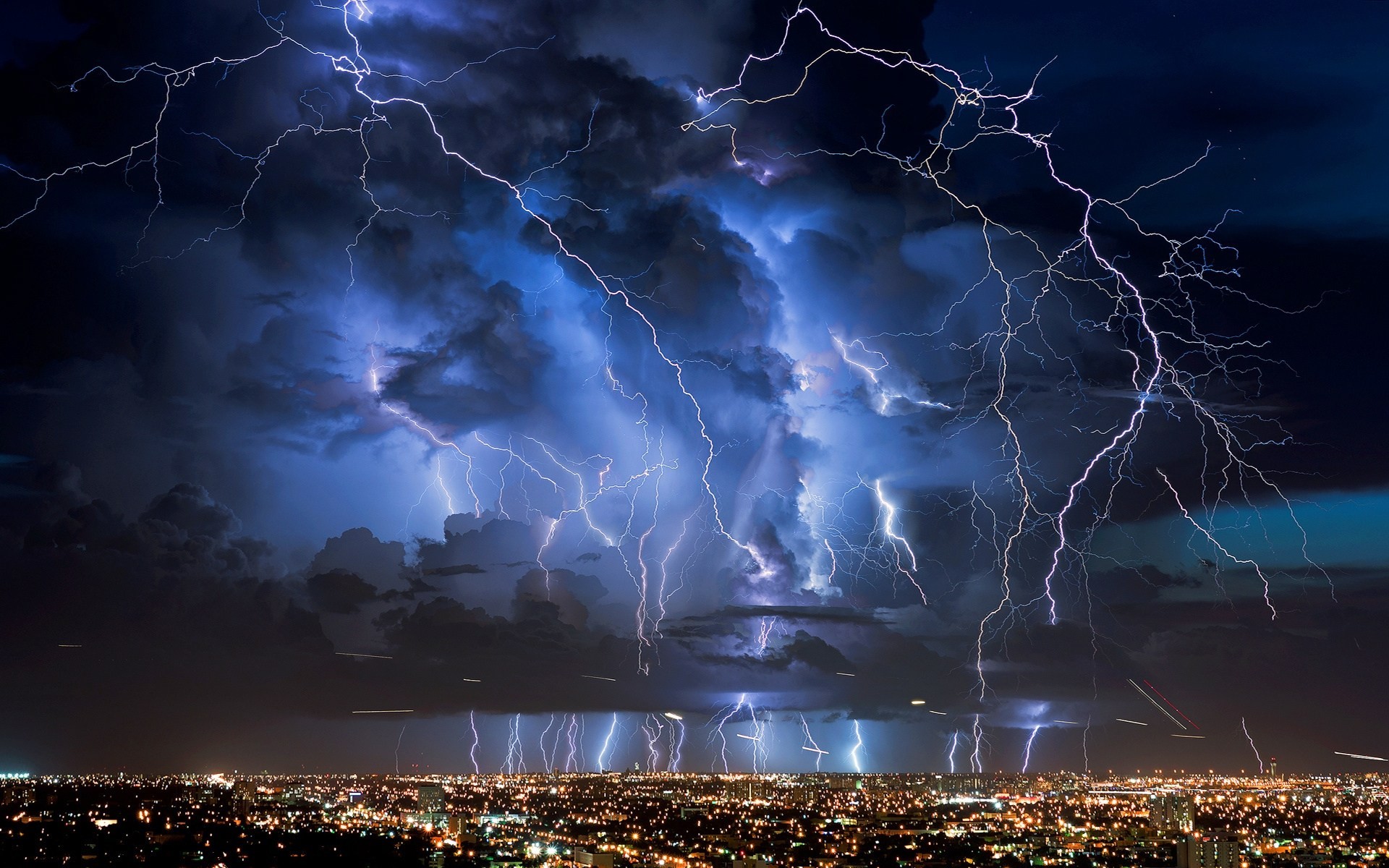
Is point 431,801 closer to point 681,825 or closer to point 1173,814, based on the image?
point 681,825

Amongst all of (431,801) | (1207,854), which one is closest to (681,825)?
(431,801)

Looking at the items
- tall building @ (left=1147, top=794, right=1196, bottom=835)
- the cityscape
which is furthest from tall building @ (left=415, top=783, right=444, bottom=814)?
tall building @ (left=1147, top=794, right=1196, bottom=835)

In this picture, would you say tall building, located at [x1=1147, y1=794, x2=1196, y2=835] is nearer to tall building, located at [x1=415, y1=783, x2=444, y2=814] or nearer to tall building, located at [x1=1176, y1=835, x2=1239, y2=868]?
tall building, located at [x1=1176, y1=835, x2=1239, y2=868]

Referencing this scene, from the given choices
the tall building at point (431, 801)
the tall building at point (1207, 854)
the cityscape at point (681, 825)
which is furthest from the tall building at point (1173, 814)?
the tall building at point (431, 801)

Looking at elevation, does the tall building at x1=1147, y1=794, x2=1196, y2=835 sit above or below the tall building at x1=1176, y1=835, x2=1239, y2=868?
above

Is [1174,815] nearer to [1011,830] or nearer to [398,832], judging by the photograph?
[1011,830]

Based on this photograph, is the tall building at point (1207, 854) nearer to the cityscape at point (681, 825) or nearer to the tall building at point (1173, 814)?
the cityscape at point (681, 825)
